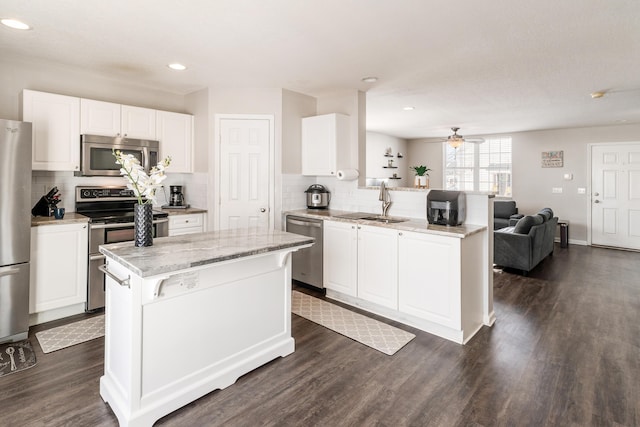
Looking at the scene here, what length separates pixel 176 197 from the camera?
14.5 ft

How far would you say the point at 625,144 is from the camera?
6.66 m

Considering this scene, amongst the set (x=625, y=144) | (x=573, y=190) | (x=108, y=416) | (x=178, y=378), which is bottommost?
(x=108, y=416)

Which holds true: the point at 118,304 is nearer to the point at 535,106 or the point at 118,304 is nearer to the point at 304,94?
the point at 304,94

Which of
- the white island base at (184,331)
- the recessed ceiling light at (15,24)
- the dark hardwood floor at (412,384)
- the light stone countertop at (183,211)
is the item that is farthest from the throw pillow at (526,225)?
the recessed ceiling light at (15,24)

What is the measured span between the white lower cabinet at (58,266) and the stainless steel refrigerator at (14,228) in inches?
7.0

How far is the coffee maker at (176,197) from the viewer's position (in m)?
4.40

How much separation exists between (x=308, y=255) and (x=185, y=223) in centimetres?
150

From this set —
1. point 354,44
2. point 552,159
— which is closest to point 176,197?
point 354,44

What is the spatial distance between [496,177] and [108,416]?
871 cm

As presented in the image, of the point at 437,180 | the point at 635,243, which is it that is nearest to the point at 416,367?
the point at 635,243

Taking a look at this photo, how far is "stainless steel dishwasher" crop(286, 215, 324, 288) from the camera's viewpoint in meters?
3.96

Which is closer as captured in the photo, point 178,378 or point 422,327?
point 178,378

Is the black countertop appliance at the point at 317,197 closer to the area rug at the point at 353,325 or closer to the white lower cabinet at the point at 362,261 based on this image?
the white lower cabinet at the point at 362,261

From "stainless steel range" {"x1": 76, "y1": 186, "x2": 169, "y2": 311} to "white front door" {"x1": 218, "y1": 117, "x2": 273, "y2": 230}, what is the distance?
0.76 m
